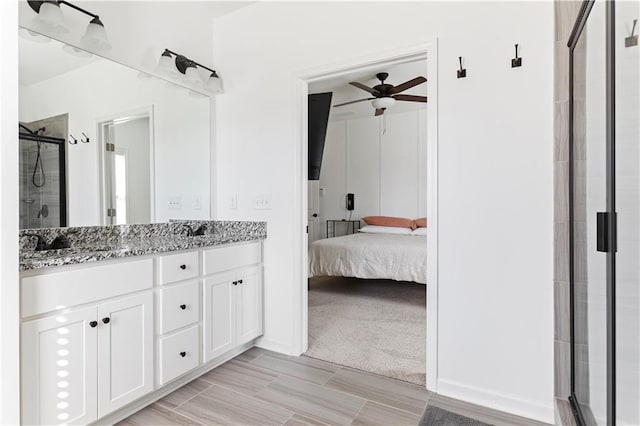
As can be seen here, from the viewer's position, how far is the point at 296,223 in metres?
2.53

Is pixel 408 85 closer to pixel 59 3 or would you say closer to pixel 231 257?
pixel 231 257

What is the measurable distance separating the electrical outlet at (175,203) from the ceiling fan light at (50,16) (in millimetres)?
1236

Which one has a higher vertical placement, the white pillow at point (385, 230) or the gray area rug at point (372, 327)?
the white pillow at point (385, 230)

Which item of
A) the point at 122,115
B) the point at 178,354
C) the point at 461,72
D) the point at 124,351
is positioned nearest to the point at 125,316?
the point at 124,351

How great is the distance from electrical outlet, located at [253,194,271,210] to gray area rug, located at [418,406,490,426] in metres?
1.67

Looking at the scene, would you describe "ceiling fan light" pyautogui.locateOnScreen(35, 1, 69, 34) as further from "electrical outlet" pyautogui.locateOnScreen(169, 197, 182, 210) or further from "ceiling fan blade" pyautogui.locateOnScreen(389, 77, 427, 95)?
"ceiling fan blade" pyautogui.locateOnScreen(389, 77, 427, 95)

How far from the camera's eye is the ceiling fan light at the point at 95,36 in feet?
6.55

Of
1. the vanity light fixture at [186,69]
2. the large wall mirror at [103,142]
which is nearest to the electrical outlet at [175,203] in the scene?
the large wall mirror at [103,142]

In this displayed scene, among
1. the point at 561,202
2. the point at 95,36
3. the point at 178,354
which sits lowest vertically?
the point at 178,354

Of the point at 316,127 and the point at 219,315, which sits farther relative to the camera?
the point at 316,127

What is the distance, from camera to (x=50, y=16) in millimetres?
1830

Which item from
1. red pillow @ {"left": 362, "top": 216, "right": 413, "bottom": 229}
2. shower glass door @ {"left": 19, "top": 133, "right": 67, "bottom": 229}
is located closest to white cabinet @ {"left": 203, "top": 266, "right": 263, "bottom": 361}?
shower glass door @ {"left": 19, "top": 133, "right": 67, "bottom": 229}

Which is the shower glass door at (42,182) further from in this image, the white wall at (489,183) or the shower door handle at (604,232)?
the shower door handle at (604,232)

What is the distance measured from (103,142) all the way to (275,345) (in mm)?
1848
